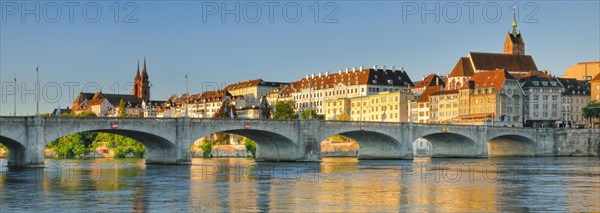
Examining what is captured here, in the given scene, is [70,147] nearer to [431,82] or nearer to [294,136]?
[294,136]

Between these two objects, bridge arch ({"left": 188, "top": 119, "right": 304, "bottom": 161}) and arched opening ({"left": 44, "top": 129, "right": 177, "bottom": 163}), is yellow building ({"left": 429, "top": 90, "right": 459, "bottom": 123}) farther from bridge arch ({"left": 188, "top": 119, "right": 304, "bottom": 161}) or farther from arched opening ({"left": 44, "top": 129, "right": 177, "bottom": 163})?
bridge arch ({"left": 188, "top": 119, "right": 304, "bottom": 161})

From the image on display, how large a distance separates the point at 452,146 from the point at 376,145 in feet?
54.0

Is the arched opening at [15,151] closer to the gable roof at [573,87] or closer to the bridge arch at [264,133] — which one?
the bridge arch at [264,133]

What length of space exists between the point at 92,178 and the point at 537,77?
112509 mm

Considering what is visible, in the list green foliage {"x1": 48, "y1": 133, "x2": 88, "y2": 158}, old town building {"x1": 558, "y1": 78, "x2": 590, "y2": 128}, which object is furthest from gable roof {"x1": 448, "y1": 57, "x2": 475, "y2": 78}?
green foliage {"x1": 48, "y1": 133, "x2": 88, "y2": 158}

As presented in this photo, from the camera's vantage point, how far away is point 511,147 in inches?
5256

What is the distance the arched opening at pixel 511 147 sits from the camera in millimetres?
131363

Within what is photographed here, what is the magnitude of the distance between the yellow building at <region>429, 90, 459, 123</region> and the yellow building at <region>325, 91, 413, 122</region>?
5.79 m

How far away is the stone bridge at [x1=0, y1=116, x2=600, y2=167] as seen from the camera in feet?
250

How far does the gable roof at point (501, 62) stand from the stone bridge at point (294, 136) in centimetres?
3973

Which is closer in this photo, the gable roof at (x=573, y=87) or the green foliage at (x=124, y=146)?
the green foliage at (x=124, y=146)

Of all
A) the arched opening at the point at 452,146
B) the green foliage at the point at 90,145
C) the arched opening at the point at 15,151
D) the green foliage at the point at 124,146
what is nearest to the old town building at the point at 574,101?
the arched opening at the point at 452,146

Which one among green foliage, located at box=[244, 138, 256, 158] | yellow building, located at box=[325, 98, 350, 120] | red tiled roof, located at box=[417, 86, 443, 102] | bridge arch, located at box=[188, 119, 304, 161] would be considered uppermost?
red tiled roof, located at box=[417, 86, 443, 102]

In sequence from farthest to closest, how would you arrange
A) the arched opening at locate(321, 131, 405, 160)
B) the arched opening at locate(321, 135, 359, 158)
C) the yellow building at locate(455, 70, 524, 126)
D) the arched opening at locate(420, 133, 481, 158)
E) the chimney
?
1. the chimney
2. the yellow building at locate(455, 70, 524, 126)
3. the arched opening at locate(321, 135, 359, 158)
4. the arched opening at locate(420, 133, 481, 158)
5. the arched opening at locate(321, 131, 405, 160)
